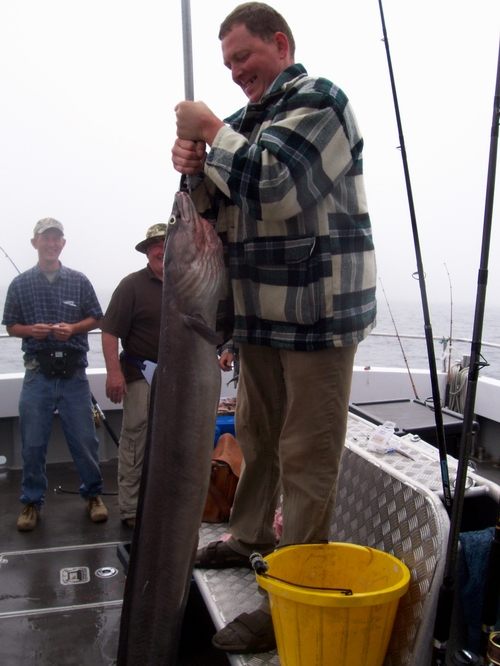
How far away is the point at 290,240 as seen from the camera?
1962mm

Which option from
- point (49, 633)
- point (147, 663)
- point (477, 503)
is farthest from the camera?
point (49, 633)

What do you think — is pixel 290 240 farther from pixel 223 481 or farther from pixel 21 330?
pixel 21 330

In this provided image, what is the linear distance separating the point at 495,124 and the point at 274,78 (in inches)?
31.5

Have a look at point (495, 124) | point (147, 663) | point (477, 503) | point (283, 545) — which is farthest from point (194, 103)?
point (477, 503)

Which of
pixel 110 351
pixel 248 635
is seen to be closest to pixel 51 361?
pixel 110 351

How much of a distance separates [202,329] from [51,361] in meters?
3.13

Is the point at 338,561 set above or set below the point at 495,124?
below

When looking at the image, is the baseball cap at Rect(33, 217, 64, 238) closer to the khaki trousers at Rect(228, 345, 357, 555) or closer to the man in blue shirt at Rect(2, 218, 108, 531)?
the man in blue shirt at Rect(2, 218, 108, 531)

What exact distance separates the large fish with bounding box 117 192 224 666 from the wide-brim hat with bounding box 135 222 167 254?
9.44ft

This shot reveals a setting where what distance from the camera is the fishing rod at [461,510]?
1822 millimetres

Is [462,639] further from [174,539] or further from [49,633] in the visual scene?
[49,633]

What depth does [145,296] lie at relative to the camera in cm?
455

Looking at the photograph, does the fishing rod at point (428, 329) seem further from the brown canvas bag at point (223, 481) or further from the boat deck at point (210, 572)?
the brown canvas bag at point (223, 481)

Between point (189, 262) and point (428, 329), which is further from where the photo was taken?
point (428, 329)
